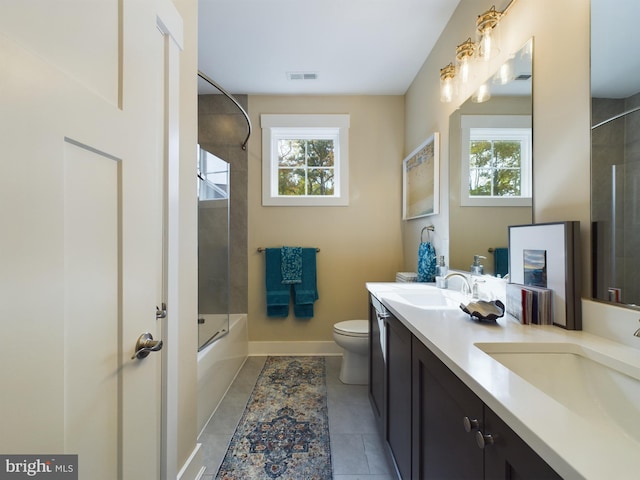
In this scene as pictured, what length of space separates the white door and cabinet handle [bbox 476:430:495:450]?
2.81ft

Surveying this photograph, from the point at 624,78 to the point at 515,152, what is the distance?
45 cm

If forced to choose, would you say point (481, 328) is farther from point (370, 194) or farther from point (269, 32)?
point (269, 32)

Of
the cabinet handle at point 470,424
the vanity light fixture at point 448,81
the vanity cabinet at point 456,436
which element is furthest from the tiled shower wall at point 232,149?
the cabinet handle at point 470,424

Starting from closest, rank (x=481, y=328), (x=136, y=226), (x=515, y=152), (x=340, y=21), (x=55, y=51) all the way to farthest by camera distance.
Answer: (x=55, y=51) → (x=136, y=226) → (x=481, y=328) → (x=515, y=152) → (x=340, y=21)

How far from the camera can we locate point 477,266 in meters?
1.53

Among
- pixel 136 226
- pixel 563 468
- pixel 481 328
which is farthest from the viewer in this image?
pixel 481 328

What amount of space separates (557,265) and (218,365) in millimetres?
2029

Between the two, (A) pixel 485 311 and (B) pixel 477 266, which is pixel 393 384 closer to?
(A) pixel 485 311

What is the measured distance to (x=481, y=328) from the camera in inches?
38.0

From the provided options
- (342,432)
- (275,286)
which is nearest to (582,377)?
(342,432)

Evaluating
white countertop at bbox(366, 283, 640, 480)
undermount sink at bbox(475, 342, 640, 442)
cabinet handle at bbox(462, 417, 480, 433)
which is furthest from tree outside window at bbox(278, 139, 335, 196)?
cabinet handle at bbox(462, 417, 480, 433)

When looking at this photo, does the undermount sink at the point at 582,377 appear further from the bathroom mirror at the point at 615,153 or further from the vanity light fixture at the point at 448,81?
the vanity light fixture at the point at 448,81

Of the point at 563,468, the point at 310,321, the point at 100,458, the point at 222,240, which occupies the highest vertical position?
the point at 222,240

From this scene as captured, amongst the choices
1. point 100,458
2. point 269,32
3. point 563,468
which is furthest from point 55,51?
point 269,32
